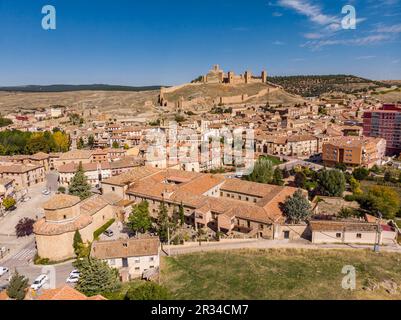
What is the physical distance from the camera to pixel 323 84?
16662 cm

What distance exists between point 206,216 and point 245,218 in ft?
11.4

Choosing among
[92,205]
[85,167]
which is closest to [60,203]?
[92,205]

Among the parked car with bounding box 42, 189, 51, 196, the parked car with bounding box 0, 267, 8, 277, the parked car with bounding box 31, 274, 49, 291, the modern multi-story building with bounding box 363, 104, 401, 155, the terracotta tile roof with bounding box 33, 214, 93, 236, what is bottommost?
the parked car with bounding box 0, 267, 8, 277

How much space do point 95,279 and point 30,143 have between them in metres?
49.2

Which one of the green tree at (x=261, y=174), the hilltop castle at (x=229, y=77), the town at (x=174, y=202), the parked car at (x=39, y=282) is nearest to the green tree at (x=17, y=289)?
the town at (x=174, y=202)


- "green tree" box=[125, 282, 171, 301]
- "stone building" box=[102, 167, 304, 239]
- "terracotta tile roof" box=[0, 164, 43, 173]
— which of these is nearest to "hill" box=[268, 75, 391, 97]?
"stone building" box=[102, 167, 304, 239]

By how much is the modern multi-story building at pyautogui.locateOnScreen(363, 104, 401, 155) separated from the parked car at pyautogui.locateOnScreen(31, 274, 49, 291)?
60.9 meters

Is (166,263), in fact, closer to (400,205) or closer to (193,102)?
(400,205)

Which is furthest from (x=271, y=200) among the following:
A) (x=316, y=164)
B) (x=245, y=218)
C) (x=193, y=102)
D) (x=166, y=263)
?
(x=193, y=102)

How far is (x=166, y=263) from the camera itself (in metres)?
24.5

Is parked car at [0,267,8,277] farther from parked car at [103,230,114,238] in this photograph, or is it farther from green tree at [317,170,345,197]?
green tree at [317,170,345,197]

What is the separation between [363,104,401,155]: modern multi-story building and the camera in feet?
201

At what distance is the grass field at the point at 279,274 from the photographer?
785 inches

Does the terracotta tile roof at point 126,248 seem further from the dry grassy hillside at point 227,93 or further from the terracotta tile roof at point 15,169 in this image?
the dry grassy hillside at point 227,93
